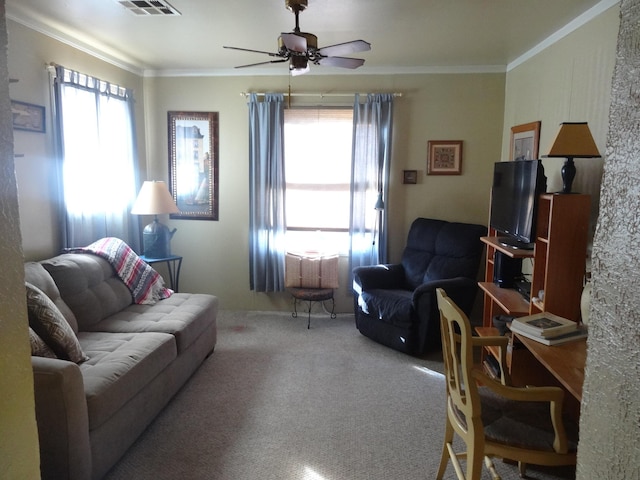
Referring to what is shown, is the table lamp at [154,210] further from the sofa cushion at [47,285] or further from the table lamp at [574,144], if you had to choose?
the table lamp at [574,144]

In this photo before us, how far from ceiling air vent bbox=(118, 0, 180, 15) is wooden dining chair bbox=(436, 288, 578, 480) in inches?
99.1

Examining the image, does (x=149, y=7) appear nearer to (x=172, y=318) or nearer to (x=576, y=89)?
(x=172, y=318)

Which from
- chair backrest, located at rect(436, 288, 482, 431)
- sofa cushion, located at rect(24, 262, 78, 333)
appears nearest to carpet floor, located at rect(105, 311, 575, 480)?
chair backrest, located at rect(436, 288, 482, 431)

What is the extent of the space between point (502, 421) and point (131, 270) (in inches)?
115

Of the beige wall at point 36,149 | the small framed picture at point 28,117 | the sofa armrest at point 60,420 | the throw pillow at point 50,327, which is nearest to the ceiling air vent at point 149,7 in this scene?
the beige wall at point 36,149

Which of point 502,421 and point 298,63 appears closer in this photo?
point 502,421

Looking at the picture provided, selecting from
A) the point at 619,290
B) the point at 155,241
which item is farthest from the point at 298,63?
the point at 619,290

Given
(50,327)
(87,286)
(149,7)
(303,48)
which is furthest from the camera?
(87,286)

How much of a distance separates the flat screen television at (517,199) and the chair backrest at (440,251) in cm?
56

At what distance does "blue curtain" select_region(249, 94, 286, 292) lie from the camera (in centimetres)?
455

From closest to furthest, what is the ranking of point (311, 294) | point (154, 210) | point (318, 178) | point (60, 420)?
1. point (60, 420)
2. point (154, 210)
3. point (311, 294)
4. point (318, 178)

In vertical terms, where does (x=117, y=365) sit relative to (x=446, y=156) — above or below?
below

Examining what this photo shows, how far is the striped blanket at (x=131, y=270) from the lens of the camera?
3.51 meters

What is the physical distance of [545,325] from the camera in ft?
7.44
